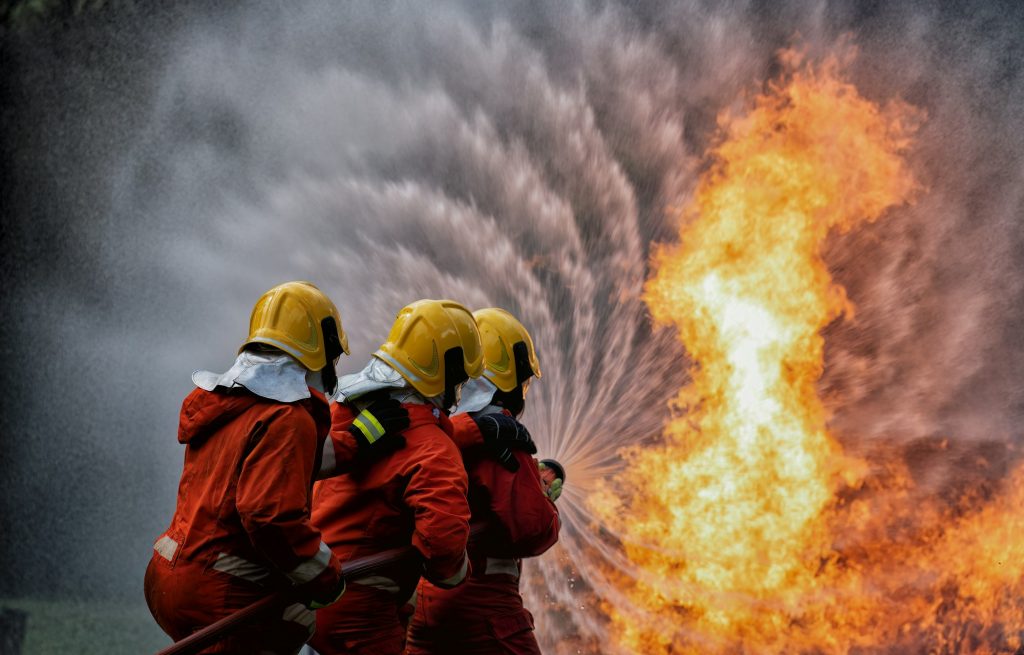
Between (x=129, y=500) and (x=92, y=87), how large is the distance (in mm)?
4924

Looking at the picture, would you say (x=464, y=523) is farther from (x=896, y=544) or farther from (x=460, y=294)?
(x=896, y=544)

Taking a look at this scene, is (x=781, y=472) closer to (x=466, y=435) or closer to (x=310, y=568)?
(x=466, y=435)

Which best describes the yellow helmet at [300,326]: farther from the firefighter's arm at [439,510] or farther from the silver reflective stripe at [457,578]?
the silver reflective stripe at [457,578]

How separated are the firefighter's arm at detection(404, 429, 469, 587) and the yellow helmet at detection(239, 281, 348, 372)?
554 millimetres

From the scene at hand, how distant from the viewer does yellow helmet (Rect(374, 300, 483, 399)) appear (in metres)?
4.13

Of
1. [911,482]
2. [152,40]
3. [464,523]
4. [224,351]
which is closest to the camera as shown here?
[464,523]

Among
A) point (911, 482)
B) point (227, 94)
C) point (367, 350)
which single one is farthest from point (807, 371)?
point (227, 94)

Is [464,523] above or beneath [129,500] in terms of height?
beneath

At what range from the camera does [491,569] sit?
454 cm

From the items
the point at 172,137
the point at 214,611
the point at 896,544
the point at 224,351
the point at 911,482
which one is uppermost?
the point at 172,137

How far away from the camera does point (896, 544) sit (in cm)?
888

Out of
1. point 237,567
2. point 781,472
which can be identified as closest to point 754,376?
point 781,472

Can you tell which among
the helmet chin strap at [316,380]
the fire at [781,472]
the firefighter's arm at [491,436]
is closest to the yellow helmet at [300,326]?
the helmet chin strap at [316,380]

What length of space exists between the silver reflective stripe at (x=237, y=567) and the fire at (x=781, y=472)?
5300mm
